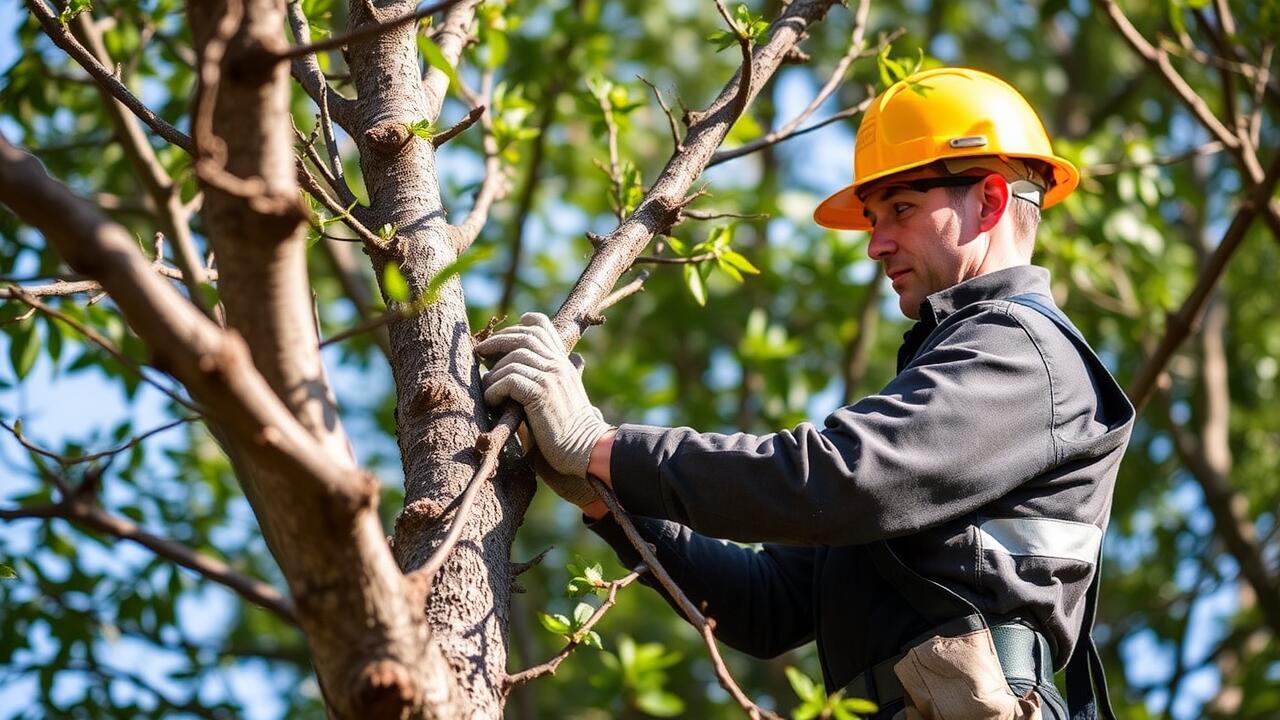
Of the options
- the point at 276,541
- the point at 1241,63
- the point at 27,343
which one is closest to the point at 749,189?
the point at 1241,63

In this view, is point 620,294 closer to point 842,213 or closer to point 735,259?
point 735,259

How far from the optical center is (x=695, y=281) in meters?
3.04

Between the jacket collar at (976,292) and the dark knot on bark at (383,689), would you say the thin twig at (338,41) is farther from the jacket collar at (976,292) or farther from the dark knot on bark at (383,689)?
the jacket collar at (976,292)

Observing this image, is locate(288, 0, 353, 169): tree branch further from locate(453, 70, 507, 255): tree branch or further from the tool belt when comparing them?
the tool belt

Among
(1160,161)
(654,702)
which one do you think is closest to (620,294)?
(654,702)

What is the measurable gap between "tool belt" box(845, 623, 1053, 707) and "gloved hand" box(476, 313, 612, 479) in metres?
0.68

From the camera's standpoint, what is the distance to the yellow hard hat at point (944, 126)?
3.10m

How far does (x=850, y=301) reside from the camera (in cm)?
673

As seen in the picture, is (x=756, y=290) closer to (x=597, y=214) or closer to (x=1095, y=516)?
(x=597, y=214)

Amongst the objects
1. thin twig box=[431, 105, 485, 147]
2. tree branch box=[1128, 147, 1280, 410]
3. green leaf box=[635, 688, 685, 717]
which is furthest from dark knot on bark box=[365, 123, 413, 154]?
tree branch box=[1128, 147, 1280, 410]

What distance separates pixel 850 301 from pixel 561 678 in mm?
3659

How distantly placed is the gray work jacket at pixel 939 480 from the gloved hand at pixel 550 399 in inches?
2.7

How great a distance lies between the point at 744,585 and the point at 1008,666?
78 centimetres

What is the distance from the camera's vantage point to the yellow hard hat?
3098 mm
